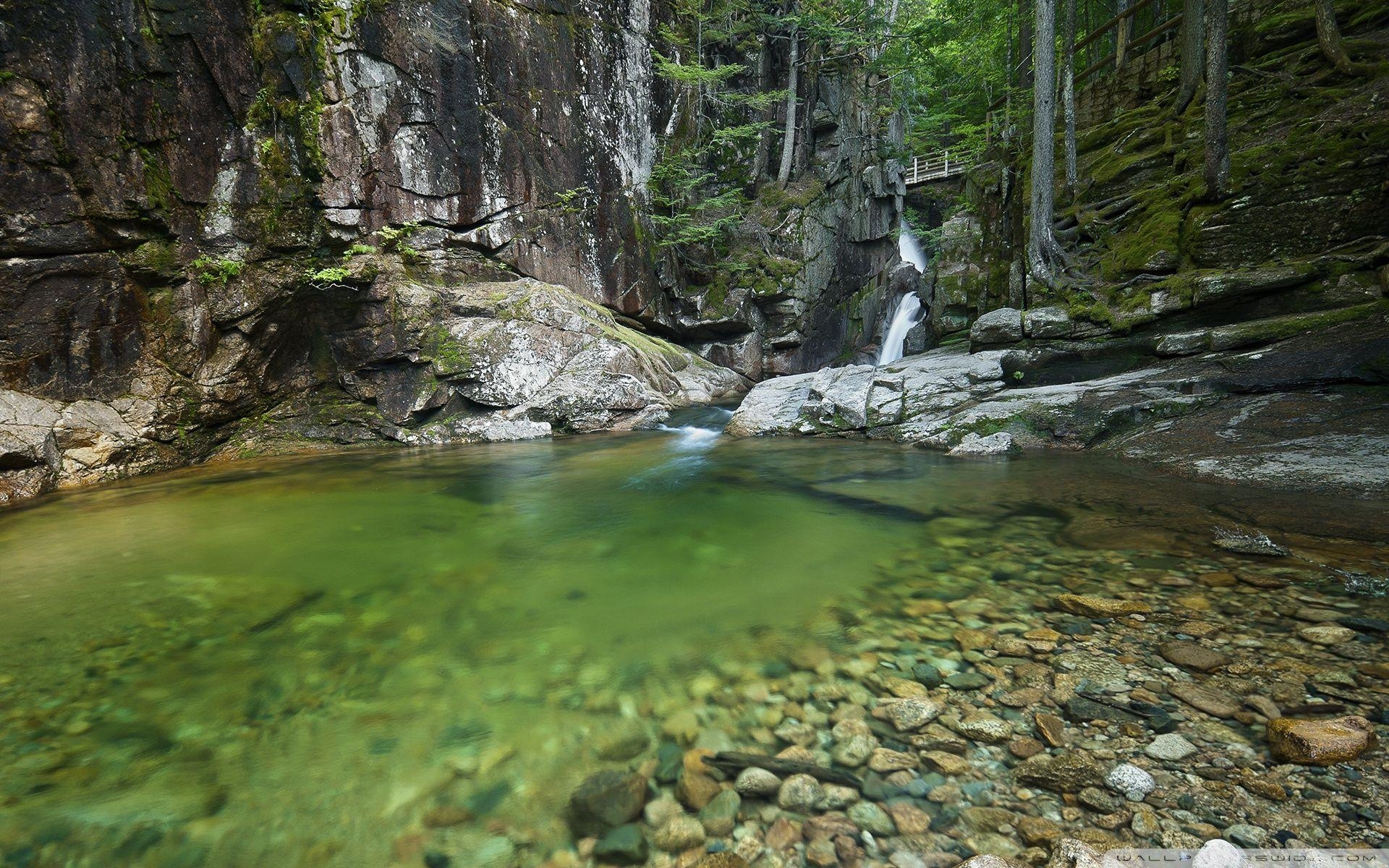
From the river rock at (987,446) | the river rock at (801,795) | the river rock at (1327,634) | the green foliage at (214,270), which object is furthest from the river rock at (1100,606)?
the green foliage at (214,270)

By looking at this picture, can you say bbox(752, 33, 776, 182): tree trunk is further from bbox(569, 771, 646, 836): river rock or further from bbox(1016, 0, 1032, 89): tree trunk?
bbox(569, 771, 646, 836): river rock

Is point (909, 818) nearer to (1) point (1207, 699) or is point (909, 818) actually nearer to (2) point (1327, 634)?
(1) point (1207, 699)

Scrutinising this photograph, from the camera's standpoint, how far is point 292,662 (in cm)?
281

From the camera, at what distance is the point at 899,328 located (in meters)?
20.2

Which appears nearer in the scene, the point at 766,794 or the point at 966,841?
the point at 966,841

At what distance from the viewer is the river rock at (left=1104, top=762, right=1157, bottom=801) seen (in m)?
1.66

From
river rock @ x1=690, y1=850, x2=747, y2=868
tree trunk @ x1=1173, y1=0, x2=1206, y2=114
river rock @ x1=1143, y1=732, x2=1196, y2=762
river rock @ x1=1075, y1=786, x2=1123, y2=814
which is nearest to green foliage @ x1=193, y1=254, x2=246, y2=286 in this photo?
river rock @ x1=690, y1=850, x2=747, y2=868

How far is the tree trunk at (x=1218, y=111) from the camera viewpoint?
8.07 meters

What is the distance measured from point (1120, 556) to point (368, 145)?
54.2 feet

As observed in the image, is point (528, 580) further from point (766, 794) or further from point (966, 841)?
point (966, 841)

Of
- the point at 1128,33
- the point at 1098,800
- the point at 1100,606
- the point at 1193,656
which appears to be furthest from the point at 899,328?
the point at 1098,800

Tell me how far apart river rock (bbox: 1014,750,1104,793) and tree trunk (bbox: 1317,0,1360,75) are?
12771 mm

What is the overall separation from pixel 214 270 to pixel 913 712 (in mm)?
14348

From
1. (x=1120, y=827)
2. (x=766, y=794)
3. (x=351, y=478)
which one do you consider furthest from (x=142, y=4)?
(x=1120, y=827)
